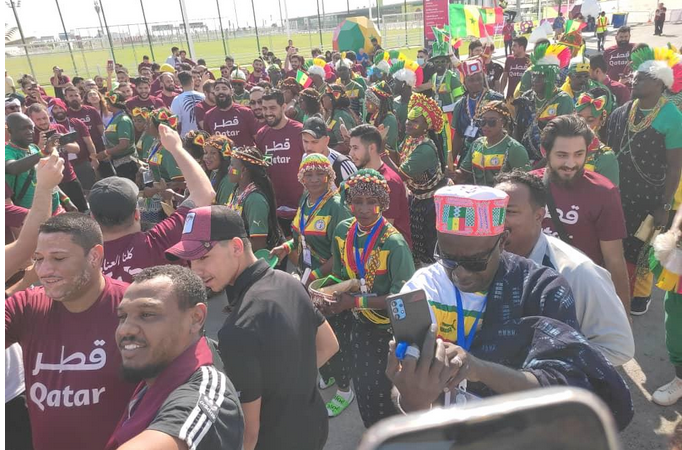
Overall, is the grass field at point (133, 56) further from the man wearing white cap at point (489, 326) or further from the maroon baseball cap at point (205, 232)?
the man wearing white cap at point (489, 326)

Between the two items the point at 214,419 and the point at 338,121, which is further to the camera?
the point at 338,121

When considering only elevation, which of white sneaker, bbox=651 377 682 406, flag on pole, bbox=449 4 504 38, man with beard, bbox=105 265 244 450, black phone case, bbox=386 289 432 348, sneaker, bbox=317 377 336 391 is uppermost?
flag on pole, bbox=449 4 504 38

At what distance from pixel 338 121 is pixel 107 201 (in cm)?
457

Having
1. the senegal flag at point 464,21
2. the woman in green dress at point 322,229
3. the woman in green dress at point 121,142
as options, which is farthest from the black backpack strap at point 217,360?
the senegal flag at point 464,21

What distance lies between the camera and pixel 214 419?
151 centimetres

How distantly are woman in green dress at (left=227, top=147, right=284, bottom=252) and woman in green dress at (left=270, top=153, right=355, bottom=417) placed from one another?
0.26m

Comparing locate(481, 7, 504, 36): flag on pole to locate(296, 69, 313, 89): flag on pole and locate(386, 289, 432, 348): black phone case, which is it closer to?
locate(296, 69, 313, 89): flag on pole

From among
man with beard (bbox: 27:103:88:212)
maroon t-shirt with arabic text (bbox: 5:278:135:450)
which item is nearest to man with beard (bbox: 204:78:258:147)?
man with beard (bbox: 27:103:88:212)

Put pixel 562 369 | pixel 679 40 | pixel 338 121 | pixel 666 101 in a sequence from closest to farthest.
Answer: pixel 562 369
pixel 666 101
pixel 338 121
pixel 679 40

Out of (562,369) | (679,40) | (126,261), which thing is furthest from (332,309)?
(679,40)

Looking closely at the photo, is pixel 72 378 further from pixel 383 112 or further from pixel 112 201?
pixel 383 112

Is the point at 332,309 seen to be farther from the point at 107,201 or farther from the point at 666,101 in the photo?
the point at 666,101

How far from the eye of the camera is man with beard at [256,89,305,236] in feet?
17.4

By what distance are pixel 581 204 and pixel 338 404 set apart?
2.25m
